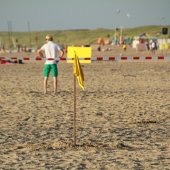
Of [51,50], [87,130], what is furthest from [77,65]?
[51,50]

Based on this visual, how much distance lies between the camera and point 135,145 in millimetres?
8281

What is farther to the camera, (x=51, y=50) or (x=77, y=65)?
(x=51, y=50)

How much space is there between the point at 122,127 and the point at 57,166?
311 cm

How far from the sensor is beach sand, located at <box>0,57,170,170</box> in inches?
287

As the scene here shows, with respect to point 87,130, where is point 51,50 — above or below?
above

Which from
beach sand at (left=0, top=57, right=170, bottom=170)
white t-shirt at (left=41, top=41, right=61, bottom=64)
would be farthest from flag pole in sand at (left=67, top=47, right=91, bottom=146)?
white t-shirt at (left=41, top=41, right=61, bottom=64)

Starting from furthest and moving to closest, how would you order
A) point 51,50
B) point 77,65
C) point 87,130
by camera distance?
1. point 51,50
2. point 87,130
3. point 77,65

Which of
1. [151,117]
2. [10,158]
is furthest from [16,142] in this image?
[151,117]

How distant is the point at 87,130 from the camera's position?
31.7 feet

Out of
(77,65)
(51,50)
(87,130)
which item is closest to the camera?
(77,65)

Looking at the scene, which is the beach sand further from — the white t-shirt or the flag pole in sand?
the white t-shirt

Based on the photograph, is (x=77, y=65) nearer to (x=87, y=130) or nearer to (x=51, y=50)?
(x=87, y=130)

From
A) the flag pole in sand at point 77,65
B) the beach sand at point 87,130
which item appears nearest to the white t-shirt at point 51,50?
the beach sand at point 87,130

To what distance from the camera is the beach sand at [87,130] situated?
23.9ft
